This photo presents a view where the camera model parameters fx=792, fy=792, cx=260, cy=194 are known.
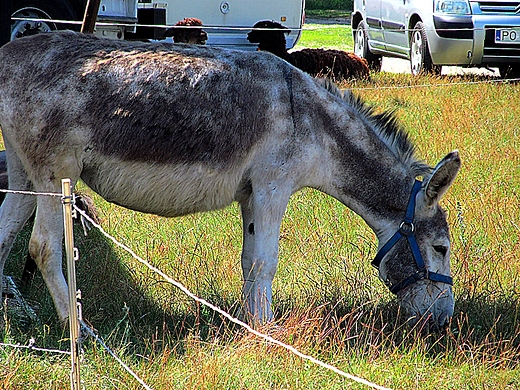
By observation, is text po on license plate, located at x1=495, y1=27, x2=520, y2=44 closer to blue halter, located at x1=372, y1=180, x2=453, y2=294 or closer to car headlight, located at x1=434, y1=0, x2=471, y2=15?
car headlight, located at x1=434, y1=0, x2=471, y2=15

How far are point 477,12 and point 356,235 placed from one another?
6.88m

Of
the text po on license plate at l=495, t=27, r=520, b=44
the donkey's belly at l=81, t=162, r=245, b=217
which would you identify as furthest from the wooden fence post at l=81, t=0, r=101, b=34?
the text po on license plate at l=495, t=27, r=520, b=44

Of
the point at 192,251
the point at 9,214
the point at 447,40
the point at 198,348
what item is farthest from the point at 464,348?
the point at 447,40

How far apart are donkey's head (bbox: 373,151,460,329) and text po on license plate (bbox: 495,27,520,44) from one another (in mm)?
7756

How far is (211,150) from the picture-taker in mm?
4629

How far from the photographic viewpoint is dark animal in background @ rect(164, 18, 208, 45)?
1252cm

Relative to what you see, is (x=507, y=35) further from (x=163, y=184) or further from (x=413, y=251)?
(x=163, y=184)

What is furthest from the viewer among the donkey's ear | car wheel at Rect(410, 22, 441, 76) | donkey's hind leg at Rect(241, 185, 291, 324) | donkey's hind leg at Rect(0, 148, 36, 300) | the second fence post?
car wheel at Rect(410, 22, 441, 76)

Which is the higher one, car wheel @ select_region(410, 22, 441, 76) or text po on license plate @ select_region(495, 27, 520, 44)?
text po on license plate @ select_region(495, 27, 520, 44)

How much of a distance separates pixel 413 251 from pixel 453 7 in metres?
8.20

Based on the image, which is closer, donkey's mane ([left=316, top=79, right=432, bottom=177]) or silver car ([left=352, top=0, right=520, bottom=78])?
donkey's mane ([left=316, top=79, right=432, bottom=177])

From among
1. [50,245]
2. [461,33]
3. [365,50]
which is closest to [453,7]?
[461,33]

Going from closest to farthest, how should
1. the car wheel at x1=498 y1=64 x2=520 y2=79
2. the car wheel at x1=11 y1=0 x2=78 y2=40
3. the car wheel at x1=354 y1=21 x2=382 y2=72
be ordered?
the car wheel at x1=11 y1=0 x2=78 y2=40, the car wheel at x1=498 y1=64 x2=520 y2=79, the car wheel at x1=354 y1=21 x2=382 y2=72

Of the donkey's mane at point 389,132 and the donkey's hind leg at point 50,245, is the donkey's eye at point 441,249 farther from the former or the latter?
the donkey's hind leg at point 50,245
